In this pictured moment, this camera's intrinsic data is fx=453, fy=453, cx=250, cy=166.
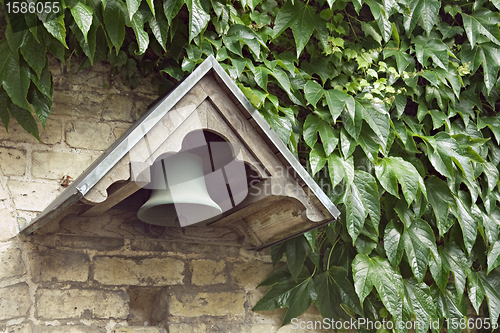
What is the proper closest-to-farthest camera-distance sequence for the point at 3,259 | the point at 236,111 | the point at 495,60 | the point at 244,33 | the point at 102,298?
the point at 236,111 < the point at 3,259 < the point at 102,298 < the point at 244,33 < the point at 495,60

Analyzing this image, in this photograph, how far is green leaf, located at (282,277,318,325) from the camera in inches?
87.3

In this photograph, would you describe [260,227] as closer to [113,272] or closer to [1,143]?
[113,272]

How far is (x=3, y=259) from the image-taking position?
1.80 metres

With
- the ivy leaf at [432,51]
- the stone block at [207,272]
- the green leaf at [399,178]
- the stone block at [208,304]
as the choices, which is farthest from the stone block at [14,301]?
the ivy leaf at [432,51]

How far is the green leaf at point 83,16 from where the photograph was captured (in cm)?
171

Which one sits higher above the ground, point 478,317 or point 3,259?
point 3,259

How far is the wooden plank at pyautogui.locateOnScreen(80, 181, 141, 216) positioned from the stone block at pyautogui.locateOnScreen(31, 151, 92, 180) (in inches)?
9.2

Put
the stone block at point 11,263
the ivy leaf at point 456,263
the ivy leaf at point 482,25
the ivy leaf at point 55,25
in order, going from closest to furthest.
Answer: the ivy leaf at point 55,25, the stone block at point 11,263, the ivy leaf at point 456,263, the ivy leaf at point 482,25

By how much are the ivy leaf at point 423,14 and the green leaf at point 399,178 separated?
0.84 m

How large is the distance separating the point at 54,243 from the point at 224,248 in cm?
78

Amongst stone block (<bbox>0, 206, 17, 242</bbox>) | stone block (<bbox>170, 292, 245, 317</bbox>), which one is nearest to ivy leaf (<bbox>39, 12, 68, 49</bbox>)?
stone block (<bbox>0, 206, 17, 242</bbox>)

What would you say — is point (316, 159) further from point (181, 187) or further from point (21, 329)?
point (21, 329)

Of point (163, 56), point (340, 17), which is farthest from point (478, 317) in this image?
point (163, 56)

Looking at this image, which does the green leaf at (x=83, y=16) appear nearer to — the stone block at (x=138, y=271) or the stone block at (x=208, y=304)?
the stone block at (x=138, y=271)
